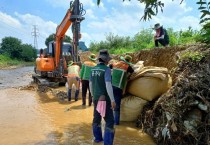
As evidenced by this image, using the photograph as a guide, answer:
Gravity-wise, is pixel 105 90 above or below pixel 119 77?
below

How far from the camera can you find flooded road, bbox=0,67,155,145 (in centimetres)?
633

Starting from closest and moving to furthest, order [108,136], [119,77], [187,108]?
[187,108], [108,136], [119,77]

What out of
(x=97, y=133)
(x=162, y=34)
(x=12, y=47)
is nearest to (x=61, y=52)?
(x=162, y=34)

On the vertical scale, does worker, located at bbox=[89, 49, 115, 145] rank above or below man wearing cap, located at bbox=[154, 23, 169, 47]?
below

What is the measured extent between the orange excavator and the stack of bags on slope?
608 cm

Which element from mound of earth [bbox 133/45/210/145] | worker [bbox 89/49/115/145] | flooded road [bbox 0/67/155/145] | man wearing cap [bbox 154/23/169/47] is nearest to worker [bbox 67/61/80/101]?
flooded road [bbox 0/67/155/145]

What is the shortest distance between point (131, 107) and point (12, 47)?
67632 millimetres

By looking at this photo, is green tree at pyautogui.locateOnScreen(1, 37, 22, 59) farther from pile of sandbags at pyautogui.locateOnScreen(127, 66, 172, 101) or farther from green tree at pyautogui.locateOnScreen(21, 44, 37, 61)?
pile of sandbags at pyautogui.locateOnScreen(127, 66, 172, 101)

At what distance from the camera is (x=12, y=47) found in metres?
70.9

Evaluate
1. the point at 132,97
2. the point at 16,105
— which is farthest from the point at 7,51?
the point at 132,97

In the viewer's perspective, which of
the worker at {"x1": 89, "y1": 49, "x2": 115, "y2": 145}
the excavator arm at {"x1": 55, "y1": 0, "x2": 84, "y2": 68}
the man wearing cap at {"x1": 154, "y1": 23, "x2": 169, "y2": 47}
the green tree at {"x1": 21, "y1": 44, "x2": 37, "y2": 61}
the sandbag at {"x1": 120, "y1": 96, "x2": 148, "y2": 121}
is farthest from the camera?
the green tree at {"x1": 21, "y1": 44, "x2": 37, "y2": 61}

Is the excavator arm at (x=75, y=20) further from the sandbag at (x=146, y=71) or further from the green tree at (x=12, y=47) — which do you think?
the green tree at (x=12, y=47)

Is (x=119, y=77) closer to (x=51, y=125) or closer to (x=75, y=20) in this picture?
(x=51, y=125)

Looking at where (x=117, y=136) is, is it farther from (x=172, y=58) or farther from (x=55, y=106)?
(x=55, y=106)
